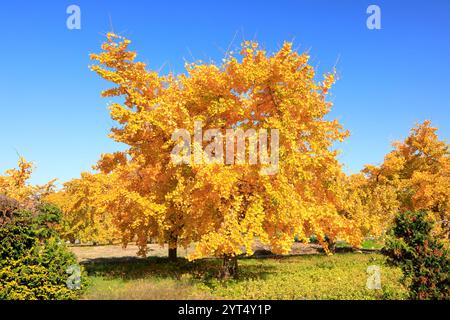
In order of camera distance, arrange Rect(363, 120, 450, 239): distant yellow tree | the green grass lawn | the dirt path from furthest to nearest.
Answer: the dirt path
Rect(363, 120, 450, 239): distant yellow tree
the green grass lawn

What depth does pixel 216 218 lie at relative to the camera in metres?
16.1

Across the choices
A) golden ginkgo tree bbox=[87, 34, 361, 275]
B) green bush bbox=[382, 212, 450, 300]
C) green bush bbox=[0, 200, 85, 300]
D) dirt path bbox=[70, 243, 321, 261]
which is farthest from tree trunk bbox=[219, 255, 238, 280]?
dirt path bbox=[70, 243, 321, 261]

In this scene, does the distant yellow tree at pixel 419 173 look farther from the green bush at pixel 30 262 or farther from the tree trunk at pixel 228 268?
the green bush at pixel 30 262

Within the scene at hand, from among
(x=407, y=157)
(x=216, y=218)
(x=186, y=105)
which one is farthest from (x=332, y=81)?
(x=407, y=157)

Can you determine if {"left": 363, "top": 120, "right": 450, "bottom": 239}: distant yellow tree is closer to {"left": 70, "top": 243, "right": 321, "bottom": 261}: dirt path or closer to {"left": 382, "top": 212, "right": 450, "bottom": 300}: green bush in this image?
{"left": 70, "top": 243, "right": 321, "bottom": 261}: dirt path

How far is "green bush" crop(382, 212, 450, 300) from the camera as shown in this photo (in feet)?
36.1

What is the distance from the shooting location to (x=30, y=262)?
12.4 m

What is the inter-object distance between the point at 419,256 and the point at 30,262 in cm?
1249

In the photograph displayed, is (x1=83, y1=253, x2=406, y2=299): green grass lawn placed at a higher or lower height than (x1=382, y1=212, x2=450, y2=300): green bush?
lower

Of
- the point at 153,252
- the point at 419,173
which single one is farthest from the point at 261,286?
the point at 153,252

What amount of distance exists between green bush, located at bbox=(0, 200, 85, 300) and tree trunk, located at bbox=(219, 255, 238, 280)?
21.5ft
